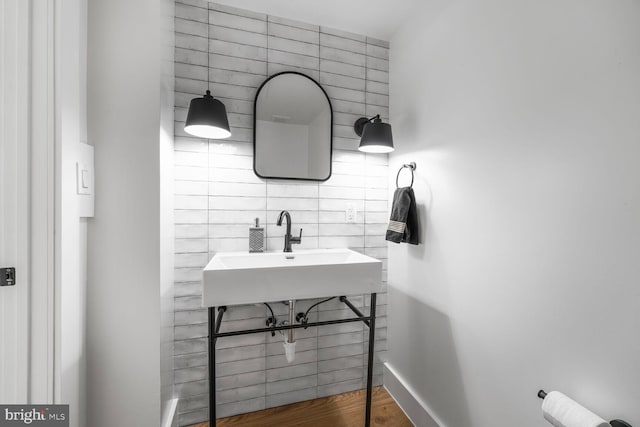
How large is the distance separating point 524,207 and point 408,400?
1300 millimetres

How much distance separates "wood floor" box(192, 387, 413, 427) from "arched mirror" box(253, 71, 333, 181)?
1.41 metres

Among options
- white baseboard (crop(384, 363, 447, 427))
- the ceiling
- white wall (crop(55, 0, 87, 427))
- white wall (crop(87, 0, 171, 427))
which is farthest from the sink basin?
the ceiling

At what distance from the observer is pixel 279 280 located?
1.17 m

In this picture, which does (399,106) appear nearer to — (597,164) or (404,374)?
(597,164)

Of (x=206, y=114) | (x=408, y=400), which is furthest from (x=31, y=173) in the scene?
(x=408, y=400)

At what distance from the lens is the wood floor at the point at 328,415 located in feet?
4.95

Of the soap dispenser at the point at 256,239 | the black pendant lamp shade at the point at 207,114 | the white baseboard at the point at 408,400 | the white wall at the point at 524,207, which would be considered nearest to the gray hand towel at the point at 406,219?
the white wall at the point at 524,207

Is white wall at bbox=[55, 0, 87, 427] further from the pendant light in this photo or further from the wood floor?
the wood floor

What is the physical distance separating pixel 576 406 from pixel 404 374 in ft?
3.34

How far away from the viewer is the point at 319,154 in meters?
1.68

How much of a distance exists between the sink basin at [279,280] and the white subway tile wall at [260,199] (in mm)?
289

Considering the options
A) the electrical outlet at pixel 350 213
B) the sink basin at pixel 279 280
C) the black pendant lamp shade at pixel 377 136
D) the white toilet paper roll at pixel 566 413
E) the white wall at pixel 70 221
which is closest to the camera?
the white toilet paper roll at pixel 566 413

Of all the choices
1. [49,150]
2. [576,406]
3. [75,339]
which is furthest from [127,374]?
[576,406]

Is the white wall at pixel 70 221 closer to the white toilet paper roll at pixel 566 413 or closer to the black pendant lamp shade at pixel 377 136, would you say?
the black pendant lamp shade at pixel 377 136
